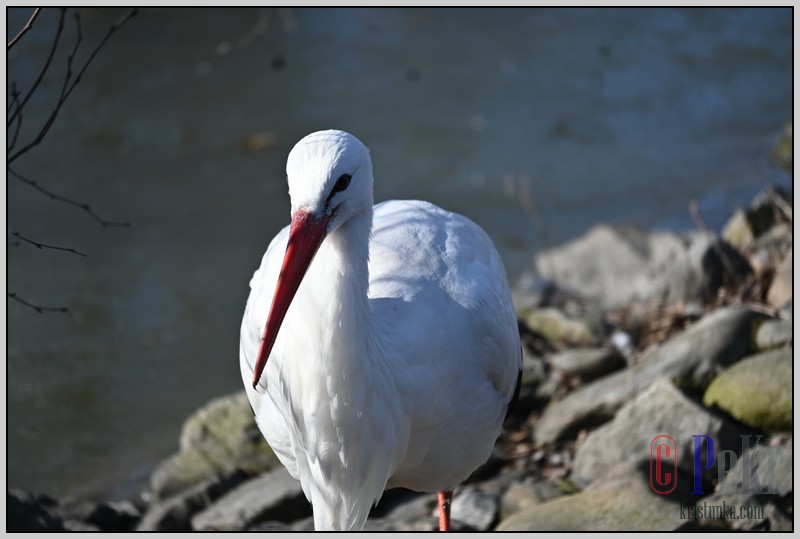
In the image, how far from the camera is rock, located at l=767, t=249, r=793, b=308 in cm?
546

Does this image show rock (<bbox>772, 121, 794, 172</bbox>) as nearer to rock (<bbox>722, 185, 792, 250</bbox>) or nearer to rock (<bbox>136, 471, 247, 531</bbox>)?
rock (<bbox>722, 185, 792, 250</bbox>)

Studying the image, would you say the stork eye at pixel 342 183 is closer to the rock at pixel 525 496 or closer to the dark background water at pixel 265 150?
the rock at pixel 525 496

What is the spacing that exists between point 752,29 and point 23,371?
7.99 m

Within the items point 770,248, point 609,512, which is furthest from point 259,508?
point 770,248

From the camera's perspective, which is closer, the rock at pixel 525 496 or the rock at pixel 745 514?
the rock at pixel 745 514

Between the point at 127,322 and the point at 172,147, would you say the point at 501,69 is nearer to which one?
the point at 172,147

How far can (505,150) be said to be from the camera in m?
8.77

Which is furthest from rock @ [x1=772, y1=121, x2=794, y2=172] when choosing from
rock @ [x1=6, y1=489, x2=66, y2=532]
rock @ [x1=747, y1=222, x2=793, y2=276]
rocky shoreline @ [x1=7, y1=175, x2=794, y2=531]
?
rock @ [x1=6, y1=489, x2=66, y2=532]

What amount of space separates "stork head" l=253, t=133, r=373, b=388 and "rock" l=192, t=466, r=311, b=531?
2.29 metres

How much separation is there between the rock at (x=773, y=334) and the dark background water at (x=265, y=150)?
107 inches

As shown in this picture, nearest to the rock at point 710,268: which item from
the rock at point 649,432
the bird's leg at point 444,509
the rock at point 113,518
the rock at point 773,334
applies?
the rock at point 773,334

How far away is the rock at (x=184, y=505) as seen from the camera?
496 centimetres

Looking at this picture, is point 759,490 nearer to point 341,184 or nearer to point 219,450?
point 341,184

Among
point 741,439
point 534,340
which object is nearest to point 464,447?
point 741,439
